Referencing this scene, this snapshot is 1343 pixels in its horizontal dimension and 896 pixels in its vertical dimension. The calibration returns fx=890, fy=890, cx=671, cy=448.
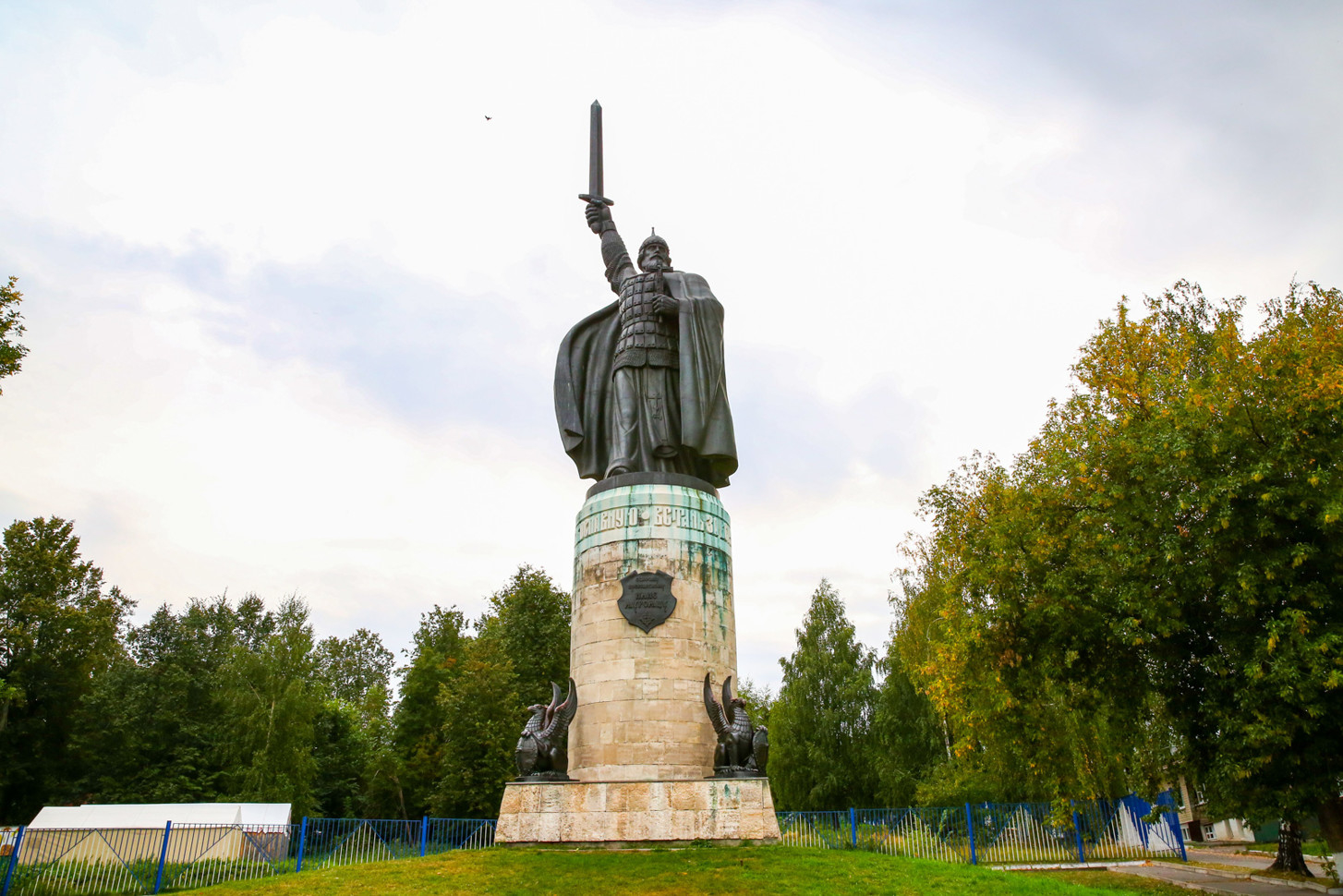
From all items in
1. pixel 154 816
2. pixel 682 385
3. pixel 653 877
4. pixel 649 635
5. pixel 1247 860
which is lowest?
pixel 1247 860

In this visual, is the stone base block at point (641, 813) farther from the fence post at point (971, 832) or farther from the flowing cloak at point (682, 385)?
the fence post at point (971, 832)

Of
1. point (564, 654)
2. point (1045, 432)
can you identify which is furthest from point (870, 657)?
point (1045, 432)

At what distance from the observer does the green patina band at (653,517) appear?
1510cm

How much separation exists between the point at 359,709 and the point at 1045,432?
132 ft

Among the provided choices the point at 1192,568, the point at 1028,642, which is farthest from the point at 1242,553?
the point at 1028,642

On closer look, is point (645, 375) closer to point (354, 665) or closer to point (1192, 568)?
point (1192, 568)

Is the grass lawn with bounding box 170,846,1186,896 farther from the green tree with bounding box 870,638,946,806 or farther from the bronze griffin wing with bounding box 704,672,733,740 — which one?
the green tree with bounding box 870,638,946,806

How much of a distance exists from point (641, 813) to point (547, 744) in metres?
1.86

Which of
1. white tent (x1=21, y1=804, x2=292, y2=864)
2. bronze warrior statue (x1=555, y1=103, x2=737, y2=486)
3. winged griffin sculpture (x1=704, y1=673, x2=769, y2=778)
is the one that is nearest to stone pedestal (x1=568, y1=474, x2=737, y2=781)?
winged griffin sculpture (x1=704, y1=673, x2=769, y2=778)

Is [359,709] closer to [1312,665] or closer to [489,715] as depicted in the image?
[489,715]

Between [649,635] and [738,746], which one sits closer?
[738,746]

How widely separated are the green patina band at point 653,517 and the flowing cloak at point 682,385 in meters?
1.30

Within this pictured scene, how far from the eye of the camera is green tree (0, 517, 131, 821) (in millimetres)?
32188

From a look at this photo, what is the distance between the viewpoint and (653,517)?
1514cm
